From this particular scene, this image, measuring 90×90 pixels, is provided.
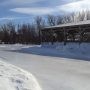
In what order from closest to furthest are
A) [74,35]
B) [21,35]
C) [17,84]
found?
[17,84] → [74,35] → [21,35]

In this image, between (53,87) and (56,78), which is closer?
(53,87)

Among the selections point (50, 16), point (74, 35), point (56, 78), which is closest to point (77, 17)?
point (50, 16)

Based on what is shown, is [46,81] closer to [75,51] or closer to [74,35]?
[75,51]

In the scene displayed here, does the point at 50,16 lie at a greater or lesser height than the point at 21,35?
greater

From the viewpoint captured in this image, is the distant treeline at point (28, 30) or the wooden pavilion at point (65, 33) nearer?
the wooden pavilion at point (65, 33)

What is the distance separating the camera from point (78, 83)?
34.0 ft

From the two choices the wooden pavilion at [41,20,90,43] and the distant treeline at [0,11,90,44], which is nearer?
the wooden pavilion at [41,20,90,43]

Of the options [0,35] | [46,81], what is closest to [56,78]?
[46,81]

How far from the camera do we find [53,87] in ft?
31.2

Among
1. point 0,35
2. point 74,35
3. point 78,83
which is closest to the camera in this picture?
point 78,83

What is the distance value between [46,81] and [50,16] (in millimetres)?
78213

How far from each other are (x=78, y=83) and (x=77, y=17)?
77585mm

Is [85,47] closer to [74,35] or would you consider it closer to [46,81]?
[74,35]

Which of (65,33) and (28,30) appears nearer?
(65,33)
